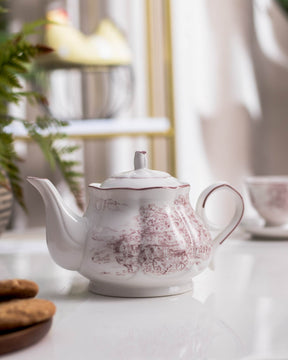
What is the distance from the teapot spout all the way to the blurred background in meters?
0.92

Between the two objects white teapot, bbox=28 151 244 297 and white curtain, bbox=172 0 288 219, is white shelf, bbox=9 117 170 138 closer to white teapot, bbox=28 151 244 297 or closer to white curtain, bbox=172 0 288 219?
white curtain, bbox=172 0 288 219

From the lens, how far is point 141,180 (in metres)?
0.62

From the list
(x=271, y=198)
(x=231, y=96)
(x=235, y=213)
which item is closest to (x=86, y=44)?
(x=231, y=96)

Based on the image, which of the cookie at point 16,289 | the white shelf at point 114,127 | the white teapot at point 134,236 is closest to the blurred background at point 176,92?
A: the white shelf at point 114,127

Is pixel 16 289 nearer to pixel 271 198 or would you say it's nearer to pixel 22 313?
pixel 22 313

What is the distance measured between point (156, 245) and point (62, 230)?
0.11 metres

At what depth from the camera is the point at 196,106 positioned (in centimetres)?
169

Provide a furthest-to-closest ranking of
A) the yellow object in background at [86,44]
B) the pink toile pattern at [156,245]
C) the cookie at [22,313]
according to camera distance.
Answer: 1. the yellow object in background at [86,44]
2. the pink toile pattern at [156,245]
3. the cookie at [22,313]

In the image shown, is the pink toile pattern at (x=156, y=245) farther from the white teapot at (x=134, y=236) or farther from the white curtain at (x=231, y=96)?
the white curtain at (x=231, y=96)

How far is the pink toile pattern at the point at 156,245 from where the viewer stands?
0.57 metres

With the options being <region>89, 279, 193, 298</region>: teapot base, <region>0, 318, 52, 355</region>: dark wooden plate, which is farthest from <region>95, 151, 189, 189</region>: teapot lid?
<region>0, 318, 52, 355</region>: dark wooden plate

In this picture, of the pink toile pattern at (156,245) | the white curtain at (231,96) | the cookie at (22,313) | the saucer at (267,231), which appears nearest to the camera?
the cookie at (22,313)

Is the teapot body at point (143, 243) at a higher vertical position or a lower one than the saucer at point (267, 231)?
higher

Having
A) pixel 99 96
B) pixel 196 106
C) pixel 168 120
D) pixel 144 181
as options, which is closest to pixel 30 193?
pixel 99 96
